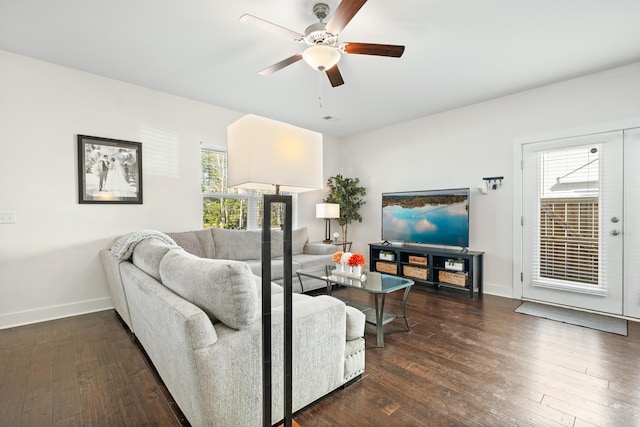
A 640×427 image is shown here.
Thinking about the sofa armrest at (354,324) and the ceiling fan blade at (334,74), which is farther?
the ceiling fan blade at (334,74)

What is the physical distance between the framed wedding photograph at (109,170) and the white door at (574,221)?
15.6 feet

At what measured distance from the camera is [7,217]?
2.79 meters

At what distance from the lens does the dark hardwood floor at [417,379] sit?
5.15 ft

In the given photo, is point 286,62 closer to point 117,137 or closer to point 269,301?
point 269,301

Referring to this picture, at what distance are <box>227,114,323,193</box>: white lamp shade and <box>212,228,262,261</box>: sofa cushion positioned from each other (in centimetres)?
285

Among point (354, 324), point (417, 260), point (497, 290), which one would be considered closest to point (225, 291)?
point (354, 324)

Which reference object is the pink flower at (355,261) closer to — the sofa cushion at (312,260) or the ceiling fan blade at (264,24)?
the sofa cushion at (312,260)

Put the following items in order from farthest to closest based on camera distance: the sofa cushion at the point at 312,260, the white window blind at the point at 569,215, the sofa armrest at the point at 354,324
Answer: the sofa cushion at the point at 312,260 → the white window blind at the point at 569,215 → the sofa armrest at the point at 354,324

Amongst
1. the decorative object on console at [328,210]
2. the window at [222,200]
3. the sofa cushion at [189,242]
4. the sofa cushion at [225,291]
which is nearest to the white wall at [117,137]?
the window at [222,200]

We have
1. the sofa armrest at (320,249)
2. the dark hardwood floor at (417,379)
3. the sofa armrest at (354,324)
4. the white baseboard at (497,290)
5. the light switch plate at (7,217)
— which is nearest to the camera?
the dark hardwood floor at (417,379)

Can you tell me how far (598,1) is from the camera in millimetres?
2062

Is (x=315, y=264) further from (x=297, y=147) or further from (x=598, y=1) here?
(x=598, y=1)

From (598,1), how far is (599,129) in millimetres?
1596

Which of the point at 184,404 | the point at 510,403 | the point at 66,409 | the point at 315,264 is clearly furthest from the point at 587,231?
the point at 66,409
